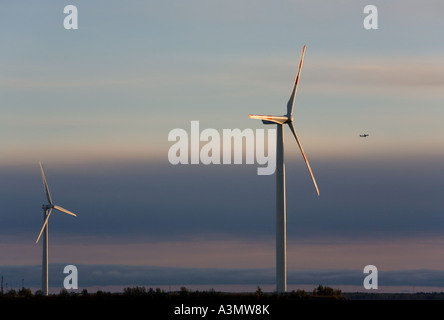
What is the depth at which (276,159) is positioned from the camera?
142m
